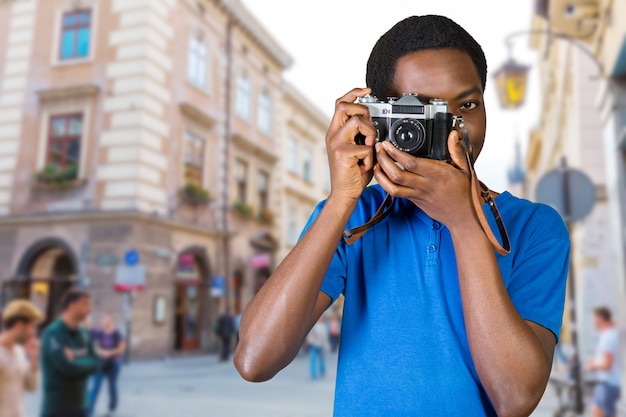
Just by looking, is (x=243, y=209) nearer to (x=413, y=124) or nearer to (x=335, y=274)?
(x=335, y=274)

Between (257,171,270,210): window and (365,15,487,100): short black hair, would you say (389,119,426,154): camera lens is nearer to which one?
(365,15,487,100): short black hair

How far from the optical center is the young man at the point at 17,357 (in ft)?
15.0

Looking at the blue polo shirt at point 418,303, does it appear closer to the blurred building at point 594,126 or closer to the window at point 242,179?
the blurred building at point 594,126

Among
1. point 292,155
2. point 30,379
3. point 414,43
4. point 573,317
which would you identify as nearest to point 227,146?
point 292,155

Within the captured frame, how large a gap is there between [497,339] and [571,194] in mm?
6272

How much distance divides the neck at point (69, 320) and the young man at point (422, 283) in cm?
512

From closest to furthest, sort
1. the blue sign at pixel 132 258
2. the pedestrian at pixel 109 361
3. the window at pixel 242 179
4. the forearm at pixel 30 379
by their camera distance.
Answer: the forearm at pixel 30 379, the pedestrian at pixel 109 361, the blue sign at pixel 132 258, the window at pixel 242 179

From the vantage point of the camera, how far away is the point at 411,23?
4.43 ft

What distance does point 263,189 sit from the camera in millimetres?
26750

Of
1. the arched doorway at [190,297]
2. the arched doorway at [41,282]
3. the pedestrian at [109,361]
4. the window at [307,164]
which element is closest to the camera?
the pedestrian at [109,361]

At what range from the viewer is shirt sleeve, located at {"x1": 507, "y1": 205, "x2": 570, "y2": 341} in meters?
1.16

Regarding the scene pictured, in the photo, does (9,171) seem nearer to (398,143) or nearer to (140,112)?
(140,112)

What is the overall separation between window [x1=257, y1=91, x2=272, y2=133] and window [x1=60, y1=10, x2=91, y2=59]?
8469 mm

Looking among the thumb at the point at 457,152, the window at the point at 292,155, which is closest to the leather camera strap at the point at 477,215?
the thumb at the point at 457,152
